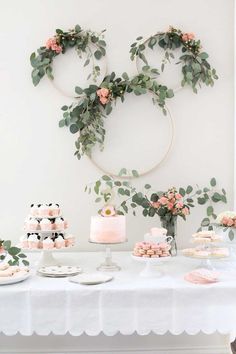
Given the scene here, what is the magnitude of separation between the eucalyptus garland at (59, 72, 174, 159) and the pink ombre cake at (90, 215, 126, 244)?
0.58 meters

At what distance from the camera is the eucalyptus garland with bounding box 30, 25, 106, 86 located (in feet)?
8.73

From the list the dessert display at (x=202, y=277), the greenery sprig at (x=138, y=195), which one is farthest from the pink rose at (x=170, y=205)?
the dessert display at (x=202, y=277)

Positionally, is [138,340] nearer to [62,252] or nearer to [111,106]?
[62,252]

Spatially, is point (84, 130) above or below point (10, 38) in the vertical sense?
below

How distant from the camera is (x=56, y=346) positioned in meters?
2.50

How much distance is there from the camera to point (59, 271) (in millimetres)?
2158

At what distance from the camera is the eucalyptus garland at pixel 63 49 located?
266 cm

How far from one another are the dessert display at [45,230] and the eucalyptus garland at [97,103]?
478 millimetres

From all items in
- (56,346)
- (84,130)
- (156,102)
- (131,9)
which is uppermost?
(131,9)

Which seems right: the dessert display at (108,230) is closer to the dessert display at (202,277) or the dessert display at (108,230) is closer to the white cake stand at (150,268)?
the white cake stand at (150,268)

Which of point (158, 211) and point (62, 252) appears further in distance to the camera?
point (62, 252)

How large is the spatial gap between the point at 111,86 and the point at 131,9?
1.55 feet

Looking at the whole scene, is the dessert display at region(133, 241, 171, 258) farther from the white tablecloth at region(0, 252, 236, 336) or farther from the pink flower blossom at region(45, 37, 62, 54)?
the pink flower blossom at region(45, 37, 62, 54)

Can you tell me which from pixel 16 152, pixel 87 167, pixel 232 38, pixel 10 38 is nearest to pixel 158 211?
pixel 87 167
